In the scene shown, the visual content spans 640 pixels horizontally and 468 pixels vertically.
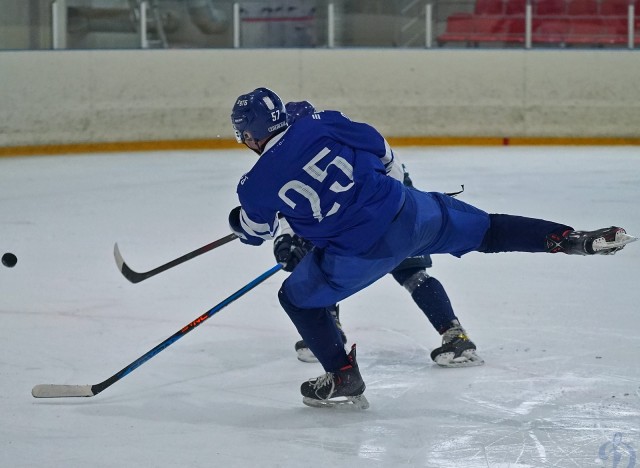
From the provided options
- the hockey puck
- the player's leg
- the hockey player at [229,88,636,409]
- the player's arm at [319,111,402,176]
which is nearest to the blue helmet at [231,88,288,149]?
the hockey player at [229,88,636,409]

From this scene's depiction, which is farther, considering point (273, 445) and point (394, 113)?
point (394, 113)

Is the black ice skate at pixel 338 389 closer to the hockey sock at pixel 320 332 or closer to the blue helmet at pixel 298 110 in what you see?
the hockey sock at pixel 320 332

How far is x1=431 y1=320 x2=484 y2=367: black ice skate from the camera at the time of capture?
130 inches

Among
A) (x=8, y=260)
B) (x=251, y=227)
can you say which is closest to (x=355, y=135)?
(x=251, y=227)

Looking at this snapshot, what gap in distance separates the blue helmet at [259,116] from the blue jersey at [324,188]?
1.2 inches

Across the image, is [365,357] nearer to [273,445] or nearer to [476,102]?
[273,445]

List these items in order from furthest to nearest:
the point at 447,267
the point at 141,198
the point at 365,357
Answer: the point at 141,198 → the point at 447,267 → the point at 365,357

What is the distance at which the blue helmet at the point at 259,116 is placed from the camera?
110 inches

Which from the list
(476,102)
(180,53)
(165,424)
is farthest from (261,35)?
(165,424)

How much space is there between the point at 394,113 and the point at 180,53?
197 centimetres

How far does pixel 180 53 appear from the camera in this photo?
370 inches

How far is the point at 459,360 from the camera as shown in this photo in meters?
3.31

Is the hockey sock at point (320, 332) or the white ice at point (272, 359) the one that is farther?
the hockey sock at point (320, 332)

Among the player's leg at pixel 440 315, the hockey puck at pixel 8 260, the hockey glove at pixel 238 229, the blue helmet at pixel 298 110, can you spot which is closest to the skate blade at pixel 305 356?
the player's leg at pixel 440 315
